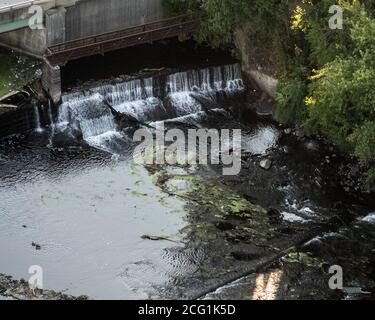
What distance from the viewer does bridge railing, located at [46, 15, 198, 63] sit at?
39344 mm

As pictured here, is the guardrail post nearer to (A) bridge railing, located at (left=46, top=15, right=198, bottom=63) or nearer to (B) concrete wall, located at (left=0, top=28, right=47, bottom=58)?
(B) concrete wall, located at (left=0, top=28, right=47, bottom=58)

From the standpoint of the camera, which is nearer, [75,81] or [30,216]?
[30,216]

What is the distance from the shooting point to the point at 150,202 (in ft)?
107

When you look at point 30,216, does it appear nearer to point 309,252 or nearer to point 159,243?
point 159,243

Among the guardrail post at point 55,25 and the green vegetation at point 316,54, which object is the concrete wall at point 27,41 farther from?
the green vegetation at point 316,54

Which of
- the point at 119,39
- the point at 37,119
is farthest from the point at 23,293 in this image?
the point at 119,39

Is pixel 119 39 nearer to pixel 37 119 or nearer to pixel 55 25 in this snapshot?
pixel 55 25

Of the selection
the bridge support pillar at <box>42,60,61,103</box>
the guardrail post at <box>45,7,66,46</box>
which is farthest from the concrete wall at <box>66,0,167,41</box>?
the bridge support pillar at <box>42,60,61,103</box>

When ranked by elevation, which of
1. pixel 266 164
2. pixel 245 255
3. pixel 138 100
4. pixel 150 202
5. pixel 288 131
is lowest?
pixel 245 255

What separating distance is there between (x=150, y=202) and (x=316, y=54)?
12014mm

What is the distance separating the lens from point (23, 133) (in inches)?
1494

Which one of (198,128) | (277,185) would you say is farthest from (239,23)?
(277,185)

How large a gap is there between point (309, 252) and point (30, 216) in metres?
13.4

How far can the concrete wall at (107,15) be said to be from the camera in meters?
41.3
